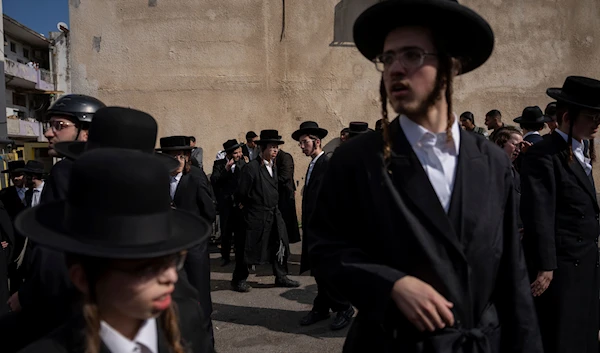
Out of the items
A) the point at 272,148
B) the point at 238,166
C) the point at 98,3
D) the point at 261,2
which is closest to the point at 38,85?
the point at 98,3

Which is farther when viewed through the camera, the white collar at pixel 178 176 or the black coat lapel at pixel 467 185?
the white collar at pixel 178 176

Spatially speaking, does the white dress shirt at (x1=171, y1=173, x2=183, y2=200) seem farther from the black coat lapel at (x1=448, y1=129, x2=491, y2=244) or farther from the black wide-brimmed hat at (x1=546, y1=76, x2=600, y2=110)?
the black coat lapel at (x1=448, y1=129, x2=491, y2=244)

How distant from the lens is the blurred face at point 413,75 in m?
1.83

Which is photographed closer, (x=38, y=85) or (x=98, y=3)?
(x=98, y=3)

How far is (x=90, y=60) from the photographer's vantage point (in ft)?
45.0

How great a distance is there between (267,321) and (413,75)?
15.2 feet

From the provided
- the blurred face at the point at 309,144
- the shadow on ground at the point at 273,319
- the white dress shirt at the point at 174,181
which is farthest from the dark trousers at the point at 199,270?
the blurred face at the point at 309,144

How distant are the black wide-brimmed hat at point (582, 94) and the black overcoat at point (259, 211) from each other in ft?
15.1

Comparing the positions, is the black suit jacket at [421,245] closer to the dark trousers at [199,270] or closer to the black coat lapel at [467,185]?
the black coat lapel at [467,185]

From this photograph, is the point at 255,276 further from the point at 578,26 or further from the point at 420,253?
the point at 578,26

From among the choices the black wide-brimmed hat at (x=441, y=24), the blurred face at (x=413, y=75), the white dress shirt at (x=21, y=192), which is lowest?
the white dress shirt at (x=21, y=192)

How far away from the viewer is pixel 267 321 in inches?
232

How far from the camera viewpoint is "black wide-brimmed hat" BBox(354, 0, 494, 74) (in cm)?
178

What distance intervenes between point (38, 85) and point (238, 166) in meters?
35.0
